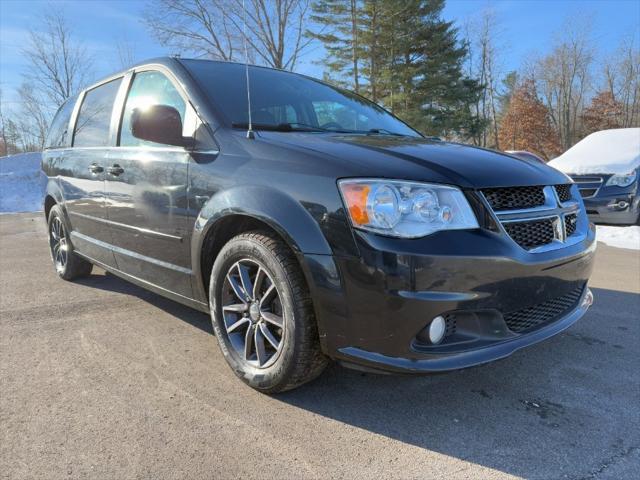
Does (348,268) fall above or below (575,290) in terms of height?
above

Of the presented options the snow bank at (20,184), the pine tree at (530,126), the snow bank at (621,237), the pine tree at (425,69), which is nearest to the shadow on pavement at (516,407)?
the snow bank at (621,237)

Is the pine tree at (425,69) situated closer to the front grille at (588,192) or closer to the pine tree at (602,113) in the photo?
the front grille at (588,192)

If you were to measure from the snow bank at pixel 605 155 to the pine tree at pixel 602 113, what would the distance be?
114 ft

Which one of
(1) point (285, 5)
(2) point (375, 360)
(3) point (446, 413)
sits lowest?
(3) point (446, 413)

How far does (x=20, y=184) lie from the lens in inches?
688

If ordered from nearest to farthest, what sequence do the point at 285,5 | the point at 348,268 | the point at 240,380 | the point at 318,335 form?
the point at 348,268, the point at 318,335, the point at 240,380, the point at 285,5

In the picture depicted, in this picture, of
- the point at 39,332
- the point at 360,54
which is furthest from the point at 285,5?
the point at 39,332

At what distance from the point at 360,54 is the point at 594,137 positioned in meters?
18.7

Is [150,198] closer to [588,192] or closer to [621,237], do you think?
[621,237]

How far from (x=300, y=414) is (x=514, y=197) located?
4.62 feet

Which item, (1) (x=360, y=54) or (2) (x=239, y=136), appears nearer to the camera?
(2) (x=239, y=136)

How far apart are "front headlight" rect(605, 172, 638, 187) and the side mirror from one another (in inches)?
287

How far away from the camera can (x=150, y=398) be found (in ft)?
7.61

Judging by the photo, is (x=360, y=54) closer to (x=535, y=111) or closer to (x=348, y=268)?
(x=535, y=111)
